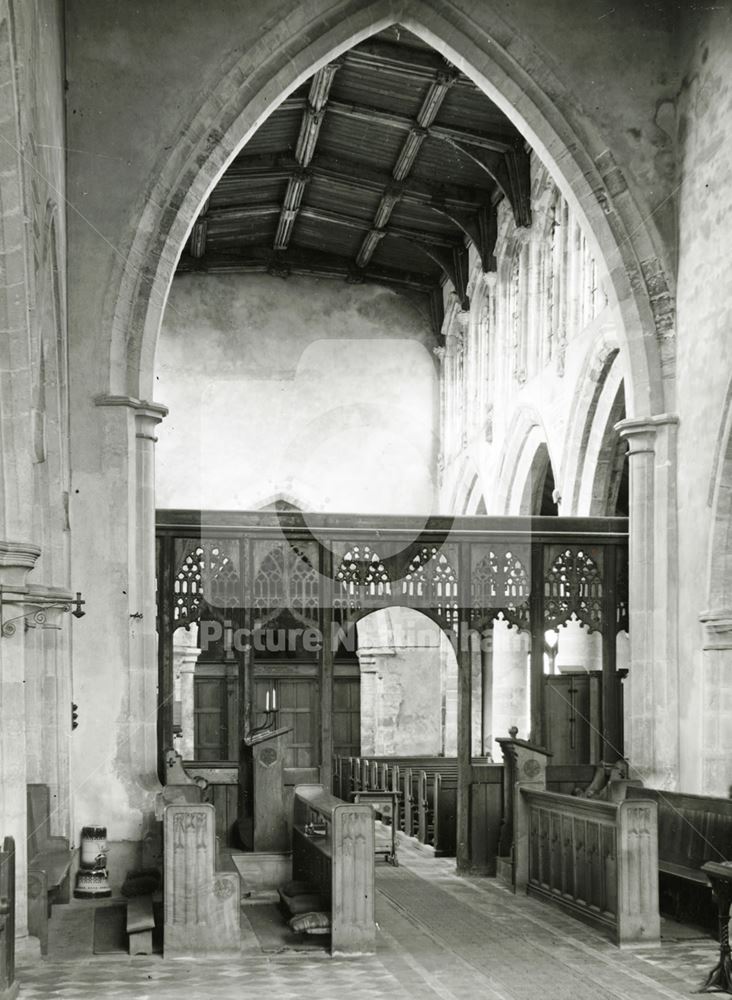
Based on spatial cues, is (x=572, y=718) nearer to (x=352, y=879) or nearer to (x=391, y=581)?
(x=391, y=581)

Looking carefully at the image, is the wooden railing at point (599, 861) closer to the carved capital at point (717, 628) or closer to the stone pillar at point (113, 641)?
the carved capital at point (717, 628)

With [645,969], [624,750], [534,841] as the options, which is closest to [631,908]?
[645,969]

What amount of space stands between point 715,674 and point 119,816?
4578 millimetres

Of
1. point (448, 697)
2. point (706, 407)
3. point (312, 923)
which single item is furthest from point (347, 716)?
point (312, 923)

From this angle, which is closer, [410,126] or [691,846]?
[691,846]

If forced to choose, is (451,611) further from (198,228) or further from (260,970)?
(198,228)

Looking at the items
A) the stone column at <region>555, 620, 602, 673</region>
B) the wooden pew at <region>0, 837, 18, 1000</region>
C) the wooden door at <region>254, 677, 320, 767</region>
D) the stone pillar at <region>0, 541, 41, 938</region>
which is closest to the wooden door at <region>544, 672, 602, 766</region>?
the stone column at <region>555, 620, 602, 673</region>

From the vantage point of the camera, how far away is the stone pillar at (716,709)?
10.1 metres

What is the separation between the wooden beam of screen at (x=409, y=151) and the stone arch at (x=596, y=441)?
340 cm

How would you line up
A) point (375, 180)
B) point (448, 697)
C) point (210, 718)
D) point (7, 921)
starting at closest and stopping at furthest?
point (7, 921), point (375, 180), point (210, 718), point (448, 697)

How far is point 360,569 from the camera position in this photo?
455 inches

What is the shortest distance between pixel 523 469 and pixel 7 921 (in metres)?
12.2

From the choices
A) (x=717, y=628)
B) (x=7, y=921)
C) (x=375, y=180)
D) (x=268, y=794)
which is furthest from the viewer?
(x=375, y=180)

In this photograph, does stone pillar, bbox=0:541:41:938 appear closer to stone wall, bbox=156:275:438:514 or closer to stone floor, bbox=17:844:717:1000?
stone floor, bbox=17:844:717:1000
